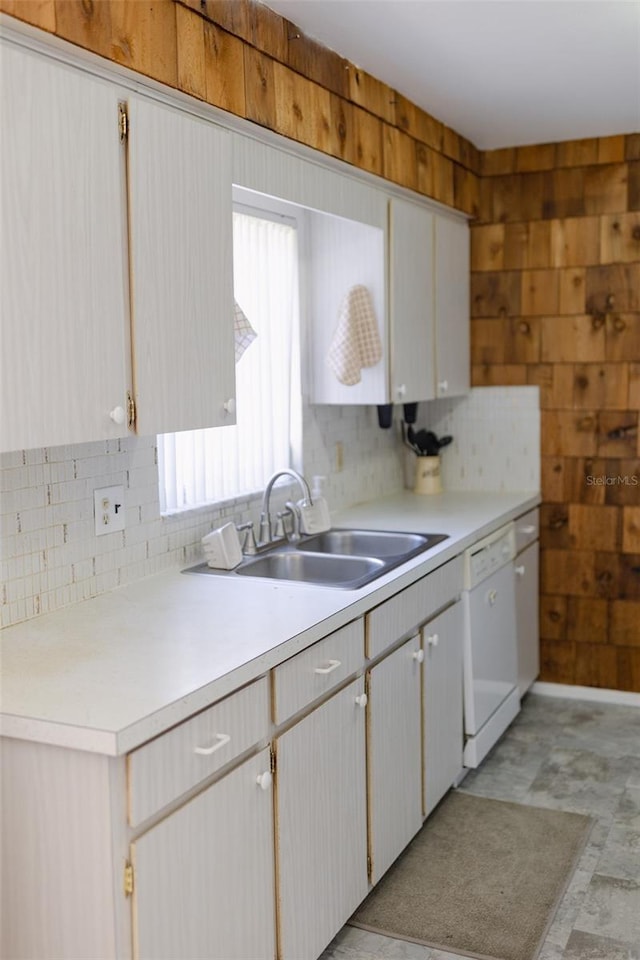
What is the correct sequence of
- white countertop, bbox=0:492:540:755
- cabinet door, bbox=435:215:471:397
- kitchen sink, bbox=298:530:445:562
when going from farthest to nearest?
cabinet door, bbox=435:215:471:397, kitchen sink, bbox=298:530:445:562, white countertop, bbox=0:492:540:755

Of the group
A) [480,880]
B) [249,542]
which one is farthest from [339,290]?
[480,880]

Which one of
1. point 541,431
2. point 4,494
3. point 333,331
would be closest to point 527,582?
point 541,431

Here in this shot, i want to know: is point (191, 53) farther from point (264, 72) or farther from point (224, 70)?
point (264, 72)

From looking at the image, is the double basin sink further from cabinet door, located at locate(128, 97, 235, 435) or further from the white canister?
the white canister

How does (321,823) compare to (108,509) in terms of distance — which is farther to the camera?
(108,509)

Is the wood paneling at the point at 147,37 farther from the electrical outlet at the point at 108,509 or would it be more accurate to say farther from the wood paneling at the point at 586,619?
the wood paneling at the point at 586,619

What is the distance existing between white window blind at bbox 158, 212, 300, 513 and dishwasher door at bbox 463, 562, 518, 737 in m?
0.90

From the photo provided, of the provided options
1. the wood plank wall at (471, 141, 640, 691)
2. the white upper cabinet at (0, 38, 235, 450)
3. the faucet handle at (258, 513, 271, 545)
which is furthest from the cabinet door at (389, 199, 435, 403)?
the white upper cabinet at (0, 38, 235, 450)

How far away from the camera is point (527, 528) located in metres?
4.32

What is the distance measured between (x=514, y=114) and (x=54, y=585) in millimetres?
2680

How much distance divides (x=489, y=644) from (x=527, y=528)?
0.74 meters

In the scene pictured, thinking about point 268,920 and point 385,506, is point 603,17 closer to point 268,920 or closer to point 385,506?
point 385,506

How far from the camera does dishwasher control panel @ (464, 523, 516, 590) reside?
3.50 m

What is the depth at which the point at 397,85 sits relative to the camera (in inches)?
136
